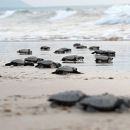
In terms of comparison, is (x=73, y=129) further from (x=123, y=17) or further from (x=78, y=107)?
(x=123, y=17)

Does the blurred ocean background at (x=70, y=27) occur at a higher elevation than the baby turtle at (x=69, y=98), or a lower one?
higher

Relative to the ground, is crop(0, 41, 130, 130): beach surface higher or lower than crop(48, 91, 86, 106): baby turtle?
lower

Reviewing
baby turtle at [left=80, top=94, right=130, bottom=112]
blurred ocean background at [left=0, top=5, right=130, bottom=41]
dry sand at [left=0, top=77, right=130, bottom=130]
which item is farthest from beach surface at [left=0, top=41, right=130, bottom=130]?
blurred ocean background at [left=0, top=5, right=130, bottom=41]

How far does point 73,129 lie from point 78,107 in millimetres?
1208

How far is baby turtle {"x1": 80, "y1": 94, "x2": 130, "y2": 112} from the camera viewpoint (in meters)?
6.59

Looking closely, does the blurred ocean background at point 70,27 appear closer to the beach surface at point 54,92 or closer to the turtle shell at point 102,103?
the beach surface at point 54,92

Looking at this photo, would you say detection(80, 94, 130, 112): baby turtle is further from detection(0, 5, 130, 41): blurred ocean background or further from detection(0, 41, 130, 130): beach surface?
detection(0, 5, 130, 41): blurred ocean background

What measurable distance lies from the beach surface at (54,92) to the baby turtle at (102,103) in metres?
0.10

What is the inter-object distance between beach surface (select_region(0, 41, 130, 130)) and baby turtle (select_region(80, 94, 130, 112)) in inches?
4.1

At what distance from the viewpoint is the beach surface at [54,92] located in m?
6.21

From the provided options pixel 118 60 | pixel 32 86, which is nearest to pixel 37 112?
pixel 32 86

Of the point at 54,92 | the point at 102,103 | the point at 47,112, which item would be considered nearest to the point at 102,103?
the point at 102,103

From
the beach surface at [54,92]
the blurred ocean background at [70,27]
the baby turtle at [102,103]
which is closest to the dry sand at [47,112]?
the beach surface at [54,92]

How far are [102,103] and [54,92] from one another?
2.73 meters
